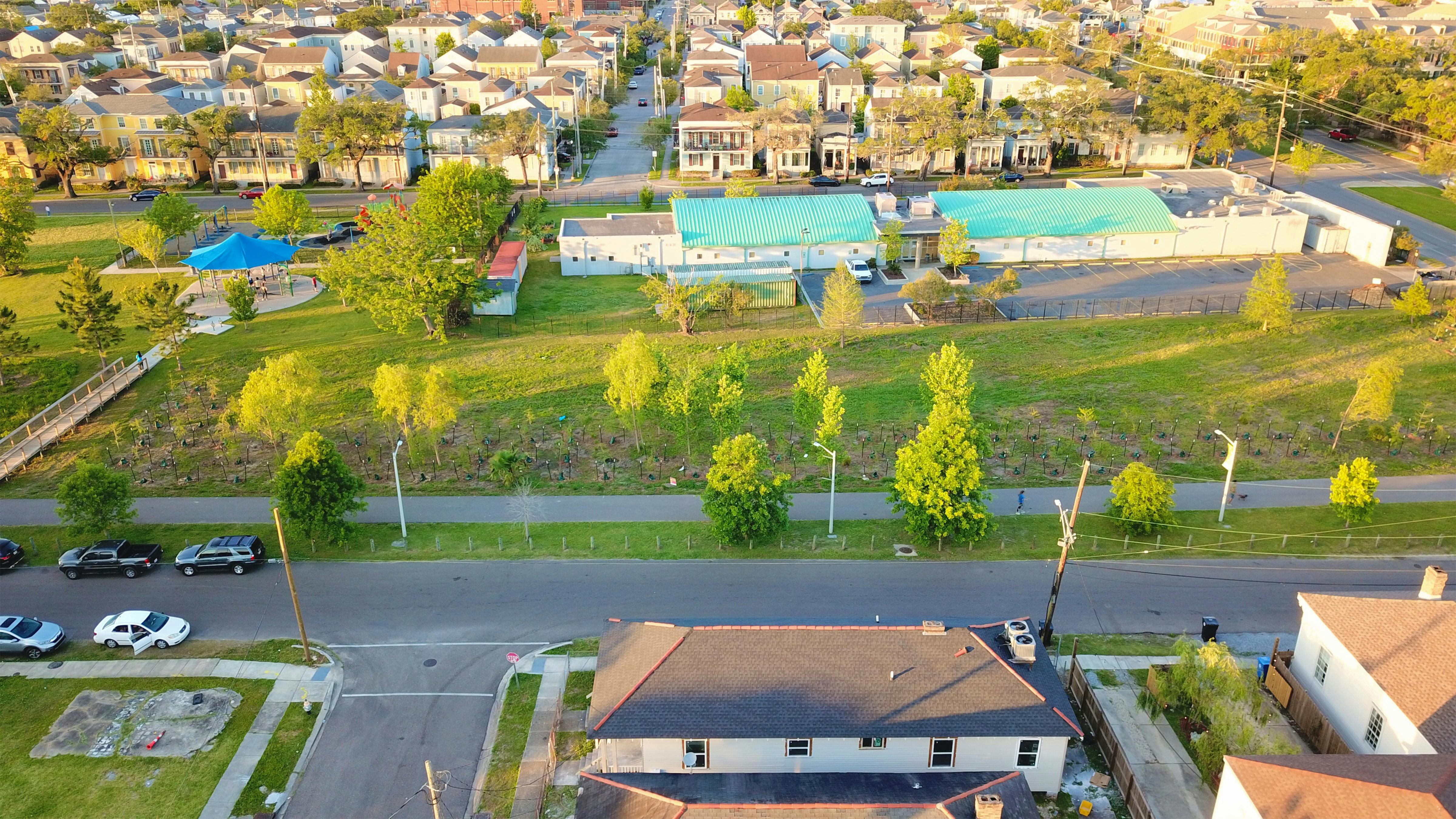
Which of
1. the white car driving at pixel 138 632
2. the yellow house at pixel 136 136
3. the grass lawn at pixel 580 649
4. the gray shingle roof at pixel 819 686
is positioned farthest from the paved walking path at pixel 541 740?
the yellow house at pixel 136 136

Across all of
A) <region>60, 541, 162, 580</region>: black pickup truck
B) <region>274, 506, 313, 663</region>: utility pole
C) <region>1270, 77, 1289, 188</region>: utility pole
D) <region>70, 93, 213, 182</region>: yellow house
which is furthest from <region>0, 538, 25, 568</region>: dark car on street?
<region>1270, 77, 1289, 188</region>: utility pole

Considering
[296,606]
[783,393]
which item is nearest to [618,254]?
[783,393]

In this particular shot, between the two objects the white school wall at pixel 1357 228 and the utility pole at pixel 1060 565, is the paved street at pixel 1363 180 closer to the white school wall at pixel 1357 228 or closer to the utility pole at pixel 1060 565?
the white school wall at pixel 1357 228

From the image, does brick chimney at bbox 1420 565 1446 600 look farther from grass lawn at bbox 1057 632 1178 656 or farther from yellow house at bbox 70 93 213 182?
yellow house at bbox 70 93 213 182

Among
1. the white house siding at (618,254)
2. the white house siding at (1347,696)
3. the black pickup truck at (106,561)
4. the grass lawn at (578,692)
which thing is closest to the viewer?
the white house siding at (1347,696)

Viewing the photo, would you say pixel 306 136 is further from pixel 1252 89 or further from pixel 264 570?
pixel 1252 89
